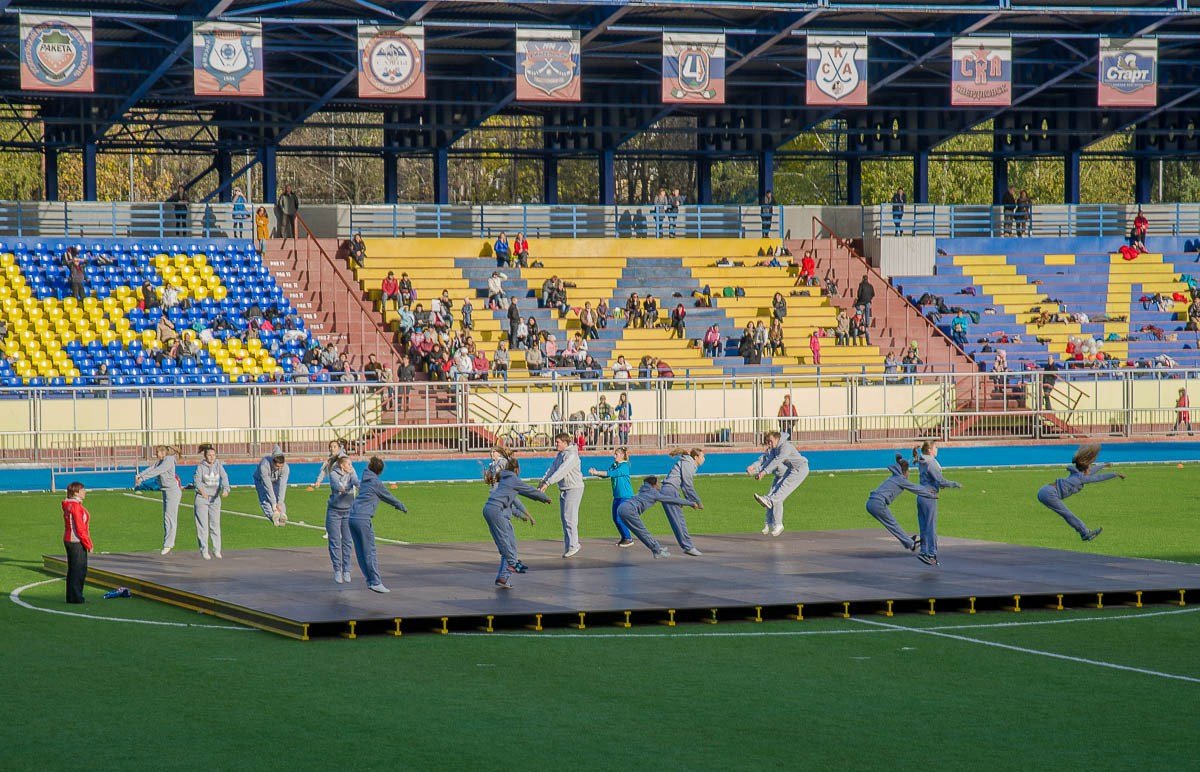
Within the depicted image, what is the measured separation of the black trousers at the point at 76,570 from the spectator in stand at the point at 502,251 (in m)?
28.7

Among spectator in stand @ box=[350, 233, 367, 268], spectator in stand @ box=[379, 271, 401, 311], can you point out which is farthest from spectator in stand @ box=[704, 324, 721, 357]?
spectator in stand @ box=[350, 233, 367, 268]

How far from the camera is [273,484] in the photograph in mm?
23531

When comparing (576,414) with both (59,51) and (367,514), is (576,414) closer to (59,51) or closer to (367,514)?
(59,51)

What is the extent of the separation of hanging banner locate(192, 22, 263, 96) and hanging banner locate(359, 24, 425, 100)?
2743mm

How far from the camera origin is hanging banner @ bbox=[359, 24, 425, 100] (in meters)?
42.6

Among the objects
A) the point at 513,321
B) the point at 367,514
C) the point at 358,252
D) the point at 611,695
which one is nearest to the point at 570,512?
the point at 367,514

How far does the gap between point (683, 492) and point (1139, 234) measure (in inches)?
1299

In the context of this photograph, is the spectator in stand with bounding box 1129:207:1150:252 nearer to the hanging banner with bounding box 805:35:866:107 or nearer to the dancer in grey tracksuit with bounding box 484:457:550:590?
the hanging banner with bounding box 805:35:866:107

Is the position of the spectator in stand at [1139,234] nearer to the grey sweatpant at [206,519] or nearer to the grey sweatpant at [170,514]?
the grey sweatpant at [170,514]

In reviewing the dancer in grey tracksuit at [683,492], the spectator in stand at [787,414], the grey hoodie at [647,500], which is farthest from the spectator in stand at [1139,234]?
the grey hoodie at [647,500]

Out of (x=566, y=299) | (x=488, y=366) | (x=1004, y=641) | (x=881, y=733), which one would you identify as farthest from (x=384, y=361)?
(x=881, y=733)

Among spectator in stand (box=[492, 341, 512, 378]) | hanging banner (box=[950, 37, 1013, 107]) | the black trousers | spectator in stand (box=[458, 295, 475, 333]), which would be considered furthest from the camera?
hanging banner (box=[950, 37, 1013, 107])

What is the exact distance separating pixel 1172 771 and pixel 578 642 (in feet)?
22.0

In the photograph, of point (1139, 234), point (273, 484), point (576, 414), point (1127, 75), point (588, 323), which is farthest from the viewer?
point (1139, 234)
